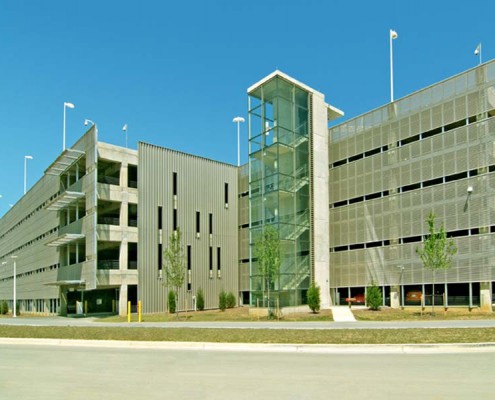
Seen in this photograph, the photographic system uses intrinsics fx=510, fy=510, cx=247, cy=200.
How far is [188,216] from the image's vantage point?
49625 millimetres

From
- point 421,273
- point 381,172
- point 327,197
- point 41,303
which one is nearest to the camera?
point 421,273

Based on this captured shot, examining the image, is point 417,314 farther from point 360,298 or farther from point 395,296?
point 360,298

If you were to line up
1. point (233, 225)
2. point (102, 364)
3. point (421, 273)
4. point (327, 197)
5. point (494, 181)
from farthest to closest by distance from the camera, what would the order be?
point (233, 225), point (327, 197), point (421, 273), point (494, 181), point (102, 364)

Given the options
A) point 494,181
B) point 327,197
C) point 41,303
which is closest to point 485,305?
point 494,181

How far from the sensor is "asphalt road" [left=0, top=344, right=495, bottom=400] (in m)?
8.99

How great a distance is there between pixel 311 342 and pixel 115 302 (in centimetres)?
3417

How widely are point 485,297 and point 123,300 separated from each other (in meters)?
28.3

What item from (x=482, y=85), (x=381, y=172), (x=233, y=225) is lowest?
(x=233, y=225)

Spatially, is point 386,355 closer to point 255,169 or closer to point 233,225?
point 255,169

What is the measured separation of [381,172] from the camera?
4338 cm

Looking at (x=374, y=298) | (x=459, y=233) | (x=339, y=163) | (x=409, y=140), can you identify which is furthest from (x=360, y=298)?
(x=409, y=140)

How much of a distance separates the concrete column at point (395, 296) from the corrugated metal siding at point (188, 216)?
17.2 meters

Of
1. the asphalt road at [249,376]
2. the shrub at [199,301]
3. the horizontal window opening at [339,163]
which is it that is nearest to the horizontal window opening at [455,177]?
the horizontal window opening at [339,163]

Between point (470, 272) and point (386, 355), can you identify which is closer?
point (386, 355)
